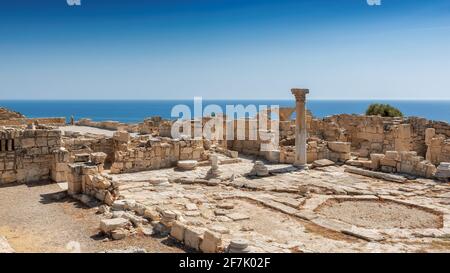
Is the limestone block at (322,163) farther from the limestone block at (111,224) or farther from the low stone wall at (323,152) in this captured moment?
the limestone block at (111,224)

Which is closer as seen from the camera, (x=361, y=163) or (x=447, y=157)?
(x=361, y=163)

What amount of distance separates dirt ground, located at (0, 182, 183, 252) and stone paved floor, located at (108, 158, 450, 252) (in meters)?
1.48

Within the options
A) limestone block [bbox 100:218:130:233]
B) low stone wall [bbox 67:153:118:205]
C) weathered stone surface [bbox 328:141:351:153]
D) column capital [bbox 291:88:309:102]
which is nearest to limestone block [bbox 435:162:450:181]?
weathered stone surface [bbox 328:141:351:153]

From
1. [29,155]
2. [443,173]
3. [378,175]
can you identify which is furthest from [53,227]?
[443,173]

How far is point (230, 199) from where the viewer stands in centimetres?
1196

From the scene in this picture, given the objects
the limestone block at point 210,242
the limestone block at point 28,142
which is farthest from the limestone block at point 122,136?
the limestone block at point 210,242

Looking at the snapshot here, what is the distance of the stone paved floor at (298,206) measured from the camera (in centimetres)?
852

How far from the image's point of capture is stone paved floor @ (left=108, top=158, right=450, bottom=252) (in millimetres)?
8516

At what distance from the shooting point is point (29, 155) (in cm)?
1298

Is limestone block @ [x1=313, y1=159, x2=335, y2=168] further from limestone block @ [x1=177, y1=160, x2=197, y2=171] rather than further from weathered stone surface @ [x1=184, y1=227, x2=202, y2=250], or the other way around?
weathered stone surface @ [x1=184, y1=227, x2=202, y2=250]
